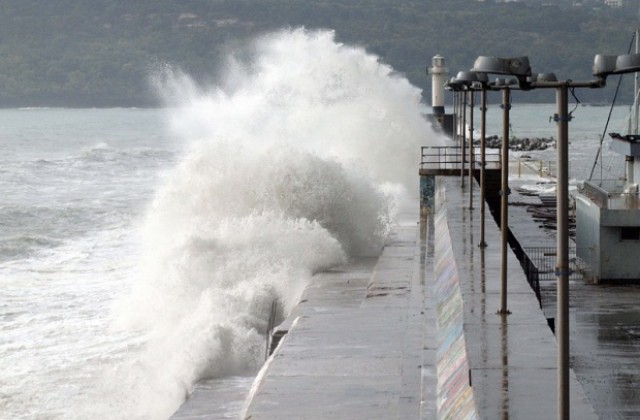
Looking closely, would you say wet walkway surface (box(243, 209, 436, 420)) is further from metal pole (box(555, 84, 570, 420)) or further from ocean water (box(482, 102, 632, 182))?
ocean water (box(482, 102, 632, 182))

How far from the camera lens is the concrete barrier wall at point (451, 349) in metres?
11.9

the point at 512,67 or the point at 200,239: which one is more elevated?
the point at 512,67

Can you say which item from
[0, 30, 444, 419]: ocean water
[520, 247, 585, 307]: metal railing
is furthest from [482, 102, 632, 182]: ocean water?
[0, 30, 444, 419]: ocean water

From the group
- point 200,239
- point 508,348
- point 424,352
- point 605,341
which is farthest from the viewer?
point 200,239

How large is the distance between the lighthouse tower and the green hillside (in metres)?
87.3

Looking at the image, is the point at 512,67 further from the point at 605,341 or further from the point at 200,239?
the point at 200,239

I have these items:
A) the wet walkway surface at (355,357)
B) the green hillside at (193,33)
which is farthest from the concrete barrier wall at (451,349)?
the green hillside at (193,33)

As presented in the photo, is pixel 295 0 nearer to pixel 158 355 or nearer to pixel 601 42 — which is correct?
pixel 601 42

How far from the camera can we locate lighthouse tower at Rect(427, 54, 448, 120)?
205ft

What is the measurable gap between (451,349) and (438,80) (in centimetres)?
4991

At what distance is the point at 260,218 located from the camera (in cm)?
2830

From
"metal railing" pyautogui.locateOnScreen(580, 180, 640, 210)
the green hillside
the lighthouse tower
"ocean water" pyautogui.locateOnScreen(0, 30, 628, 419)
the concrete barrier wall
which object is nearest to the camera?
the concrete barrier wall

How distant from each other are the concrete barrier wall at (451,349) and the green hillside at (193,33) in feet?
440

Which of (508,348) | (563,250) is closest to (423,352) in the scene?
(508,348)
